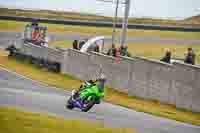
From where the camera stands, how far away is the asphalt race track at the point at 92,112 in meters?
18.4

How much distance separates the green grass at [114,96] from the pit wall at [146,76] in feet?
1.15

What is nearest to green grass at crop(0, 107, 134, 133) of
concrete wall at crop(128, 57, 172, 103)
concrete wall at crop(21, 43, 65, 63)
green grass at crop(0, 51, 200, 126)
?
green grass at crop(0, 51, 200, 126)

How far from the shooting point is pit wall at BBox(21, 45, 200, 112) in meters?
24.6

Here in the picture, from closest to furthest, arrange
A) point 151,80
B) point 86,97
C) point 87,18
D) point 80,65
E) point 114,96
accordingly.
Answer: point 86,97
point 151,80
point 114,96
point 80,65
point 87,18

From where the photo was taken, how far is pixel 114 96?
93.1ft

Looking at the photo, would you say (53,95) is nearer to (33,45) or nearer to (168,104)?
(168,104)

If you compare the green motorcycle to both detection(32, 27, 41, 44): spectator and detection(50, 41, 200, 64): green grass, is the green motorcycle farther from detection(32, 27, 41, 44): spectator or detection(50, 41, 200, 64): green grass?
detection(50, 41, 200, 64): green grass

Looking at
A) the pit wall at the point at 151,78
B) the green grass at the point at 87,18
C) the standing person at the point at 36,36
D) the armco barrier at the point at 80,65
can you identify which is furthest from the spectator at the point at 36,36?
the green grass at the point at 87,18

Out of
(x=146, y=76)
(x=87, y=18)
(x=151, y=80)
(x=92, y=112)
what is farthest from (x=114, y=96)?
(x=87, y=18)

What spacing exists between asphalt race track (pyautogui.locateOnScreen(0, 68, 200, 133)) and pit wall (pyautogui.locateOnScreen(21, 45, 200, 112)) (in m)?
2.71

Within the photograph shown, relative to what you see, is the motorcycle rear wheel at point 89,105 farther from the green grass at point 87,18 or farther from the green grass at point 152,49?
the green grass at point 87,18

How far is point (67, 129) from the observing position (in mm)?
13672

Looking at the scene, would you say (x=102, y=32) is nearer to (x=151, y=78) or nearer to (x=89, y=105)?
(x=151, y=78)

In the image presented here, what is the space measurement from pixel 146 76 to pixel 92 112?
7221 mm
